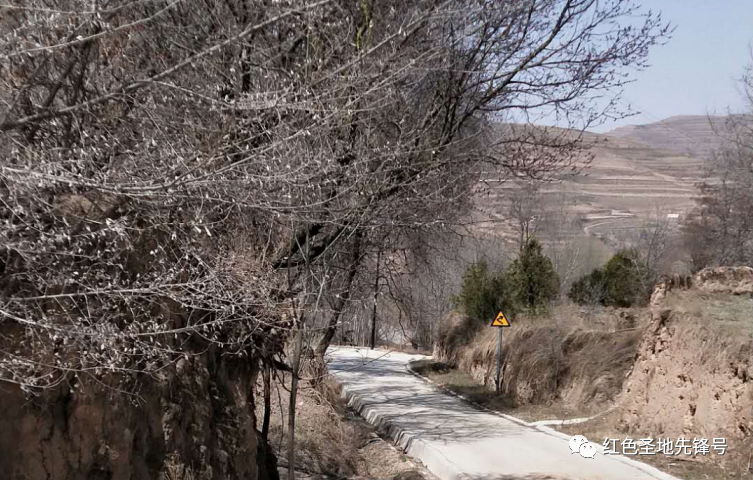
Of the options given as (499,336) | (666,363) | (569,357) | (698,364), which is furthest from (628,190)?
(698,364)

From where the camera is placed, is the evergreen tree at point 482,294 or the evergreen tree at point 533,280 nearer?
the evergreen tree at point 533,280

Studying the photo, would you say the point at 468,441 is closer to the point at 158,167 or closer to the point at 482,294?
the point at 158,167

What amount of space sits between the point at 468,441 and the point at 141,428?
9534mm

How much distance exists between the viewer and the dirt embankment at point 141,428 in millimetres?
5055

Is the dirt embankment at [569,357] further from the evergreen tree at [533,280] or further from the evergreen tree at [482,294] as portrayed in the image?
the evergreen tree at [482,294]

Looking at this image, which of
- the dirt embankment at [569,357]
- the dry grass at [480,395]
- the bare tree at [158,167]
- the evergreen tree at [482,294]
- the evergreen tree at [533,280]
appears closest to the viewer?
the bare tree at [158,167]

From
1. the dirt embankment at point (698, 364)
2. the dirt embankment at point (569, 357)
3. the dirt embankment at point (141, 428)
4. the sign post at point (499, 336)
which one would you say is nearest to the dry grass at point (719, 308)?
the dirt embankment at point (698, 364)

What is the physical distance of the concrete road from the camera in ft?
38.2

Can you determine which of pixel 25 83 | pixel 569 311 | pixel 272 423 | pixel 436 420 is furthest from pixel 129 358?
pixel 569 311

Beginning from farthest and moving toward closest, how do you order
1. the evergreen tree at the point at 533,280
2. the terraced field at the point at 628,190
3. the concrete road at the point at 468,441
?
the terraced field at the point at 628,190 < the evergreen tree at the point at 533,280 < the concrete road at the point at 468,441

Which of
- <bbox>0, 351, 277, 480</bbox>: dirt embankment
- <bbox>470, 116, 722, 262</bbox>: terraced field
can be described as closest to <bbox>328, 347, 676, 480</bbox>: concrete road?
<bbox>0, 351, 277, 480</bbox>: dirt embankment

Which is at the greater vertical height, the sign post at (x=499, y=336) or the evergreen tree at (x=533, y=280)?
the evergreen tree at (x=533, y=280)

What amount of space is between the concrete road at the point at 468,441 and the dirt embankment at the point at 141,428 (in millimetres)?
3898

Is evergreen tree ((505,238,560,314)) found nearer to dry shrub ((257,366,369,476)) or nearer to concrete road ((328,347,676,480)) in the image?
concrete road ((328,347,676,480))
